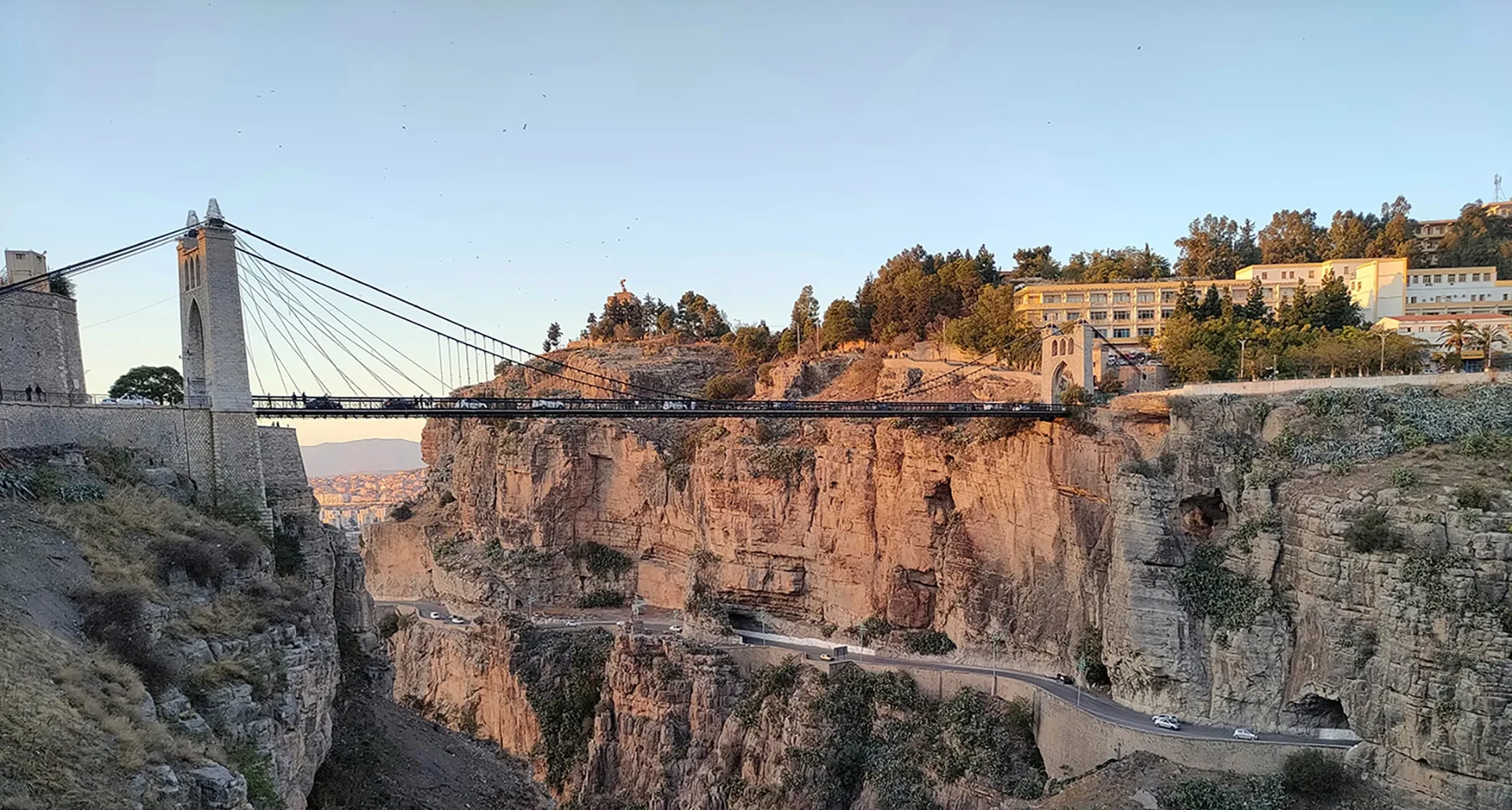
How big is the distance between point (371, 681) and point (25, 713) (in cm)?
1232

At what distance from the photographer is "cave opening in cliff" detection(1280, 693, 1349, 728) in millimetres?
20391

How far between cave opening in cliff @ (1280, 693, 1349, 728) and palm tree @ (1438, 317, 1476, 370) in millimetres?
13763

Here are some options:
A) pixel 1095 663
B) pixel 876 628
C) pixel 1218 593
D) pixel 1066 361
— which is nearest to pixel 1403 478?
pixel 1218 593

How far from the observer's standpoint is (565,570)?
4225cm

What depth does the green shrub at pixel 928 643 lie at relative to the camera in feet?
100

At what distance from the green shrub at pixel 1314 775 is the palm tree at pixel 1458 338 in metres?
15.6

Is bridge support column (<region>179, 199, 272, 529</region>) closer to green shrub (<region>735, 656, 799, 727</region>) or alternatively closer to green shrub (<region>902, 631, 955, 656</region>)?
green shrub (<region>735, 656, 799, 727</region>)

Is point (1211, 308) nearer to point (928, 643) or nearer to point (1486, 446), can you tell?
point (1486, 446)

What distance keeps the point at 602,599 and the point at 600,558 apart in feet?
6.04

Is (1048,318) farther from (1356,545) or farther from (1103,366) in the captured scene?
(1356,545)

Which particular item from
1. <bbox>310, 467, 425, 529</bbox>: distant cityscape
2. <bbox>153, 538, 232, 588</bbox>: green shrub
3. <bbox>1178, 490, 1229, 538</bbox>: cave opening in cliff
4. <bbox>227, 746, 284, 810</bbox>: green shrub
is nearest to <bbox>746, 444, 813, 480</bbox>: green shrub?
<bbox>1178, 490, 1229, 538</bbox>: cave opening in cliff

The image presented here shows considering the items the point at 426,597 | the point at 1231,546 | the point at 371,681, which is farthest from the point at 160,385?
the point at 1231,546

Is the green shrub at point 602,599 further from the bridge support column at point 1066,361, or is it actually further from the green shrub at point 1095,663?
the green shrub at point 1095,663

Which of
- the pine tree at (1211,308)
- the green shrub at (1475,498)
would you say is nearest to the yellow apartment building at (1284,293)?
the pine tree at (1211,308)
